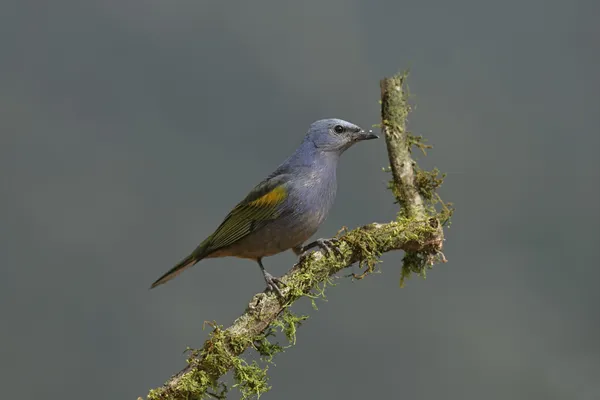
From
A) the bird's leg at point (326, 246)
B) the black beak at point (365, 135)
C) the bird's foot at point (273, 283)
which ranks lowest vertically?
the bird's foot at point (273, 283)

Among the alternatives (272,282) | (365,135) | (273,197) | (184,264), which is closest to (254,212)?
(273,197)

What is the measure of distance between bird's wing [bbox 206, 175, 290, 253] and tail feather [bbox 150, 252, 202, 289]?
151 millimetres

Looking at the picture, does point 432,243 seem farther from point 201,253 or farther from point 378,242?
point 201,253

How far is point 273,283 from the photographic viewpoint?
20.0 feet

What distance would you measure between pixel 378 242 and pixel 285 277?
85 centimetres

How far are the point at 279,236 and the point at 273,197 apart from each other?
1.03 feet

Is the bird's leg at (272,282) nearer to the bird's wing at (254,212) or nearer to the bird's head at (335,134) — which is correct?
the bird's wing at (254,212)

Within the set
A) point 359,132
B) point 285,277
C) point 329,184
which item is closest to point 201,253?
point 285,277

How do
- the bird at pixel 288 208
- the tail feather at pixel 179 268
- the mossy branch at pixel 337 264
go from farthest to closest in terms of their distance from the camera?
the tail feather at pixel 179 268, the bird at pixel 288 208, the mossy branch at pixel 337 264

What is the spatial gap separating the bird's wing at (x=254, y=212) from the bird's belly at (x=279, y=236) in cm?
5

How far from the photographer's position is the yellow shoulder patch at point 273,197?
631 centimetres

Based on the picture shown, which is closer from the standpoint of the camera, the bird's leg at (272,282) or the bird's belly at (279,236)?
the bird's leg at (272,282)

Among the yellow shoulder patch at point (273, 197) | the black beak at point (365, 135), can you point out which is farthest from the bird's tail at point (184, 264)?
the black beak at point (365, 135)

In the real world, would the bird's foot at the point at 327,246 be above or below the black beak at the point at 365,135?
below
